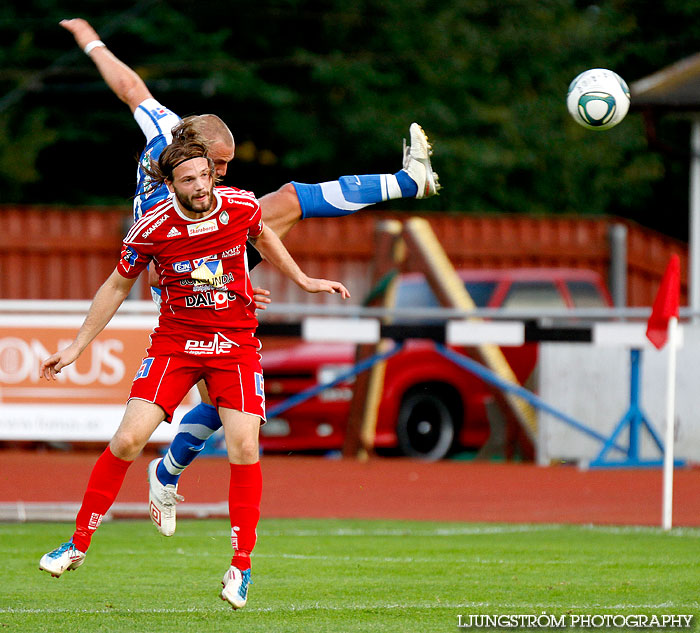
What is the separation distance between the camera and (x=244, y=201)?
22.0 ft

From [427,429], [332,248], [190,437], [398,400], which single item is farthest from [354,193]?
[332,248]

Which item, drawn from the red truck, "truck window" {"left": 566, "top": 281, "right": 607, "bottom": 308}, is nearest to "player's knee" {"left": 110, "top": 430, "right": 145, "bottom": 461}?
the red truck

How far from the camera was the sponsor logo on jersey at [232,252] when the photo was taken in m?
6.60

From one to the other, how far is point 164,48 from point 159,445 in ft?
47.0

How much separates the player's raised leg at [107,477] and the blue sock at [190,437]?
693 mm

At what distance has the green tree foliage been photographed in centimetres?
2705

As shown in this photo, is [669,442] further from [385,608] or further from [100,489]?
[100,489]

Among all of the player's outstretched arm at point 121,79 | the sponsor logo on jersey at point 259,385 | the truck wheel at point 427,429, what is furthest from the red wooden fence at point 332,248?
the sponsor logo on jersey at point 259,385

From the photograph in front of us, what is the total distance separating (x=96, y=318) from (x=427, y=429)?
9.91 m

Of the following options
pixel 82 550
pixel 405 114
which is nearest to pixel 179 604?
pixel 82 550

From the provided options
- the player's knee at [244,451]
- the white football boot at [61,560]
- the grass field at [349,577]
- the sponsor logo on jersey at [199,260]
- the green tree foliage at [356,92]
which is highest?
the green tree foliage at [356,92]

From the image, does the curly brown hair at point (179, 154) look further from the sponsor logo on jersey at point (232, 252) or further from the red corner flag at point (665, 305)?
the red corner flag at point (665, 305)

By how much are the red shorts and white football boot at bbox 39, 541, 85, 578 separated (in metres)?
0.74

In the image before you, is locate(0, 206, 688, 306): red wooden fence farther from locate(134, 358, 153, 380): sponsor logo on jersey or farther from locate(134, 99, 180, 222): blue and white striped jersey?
locate(134, 358, 153, 380): sponsor logo on jersey
